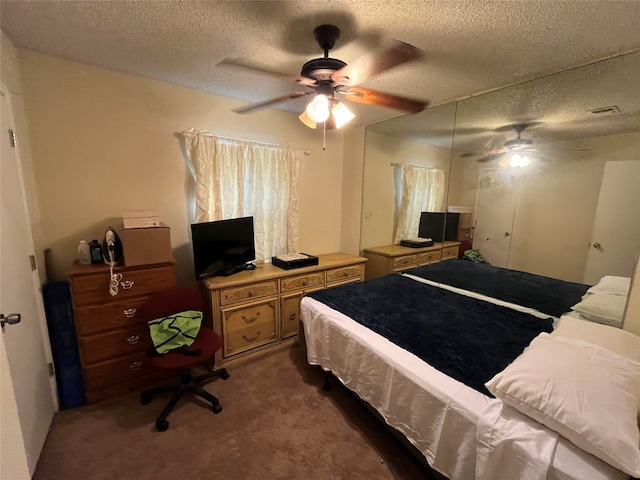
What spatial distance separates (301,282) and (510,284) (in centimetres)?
193

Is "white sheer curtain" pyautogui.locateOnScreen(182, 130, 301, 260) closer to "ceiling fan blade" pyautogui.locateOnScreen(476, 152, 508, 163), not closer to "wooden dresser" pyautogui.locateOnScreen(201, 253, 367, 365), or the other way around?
"wooden dresser" pyautogui.locateOnScreen(201, 253, 367, 365)

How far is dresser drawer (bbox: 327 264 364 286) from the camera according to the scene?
9.95 feet

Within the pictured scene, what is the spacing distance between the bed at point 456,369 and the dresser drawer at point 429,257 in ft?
2.89

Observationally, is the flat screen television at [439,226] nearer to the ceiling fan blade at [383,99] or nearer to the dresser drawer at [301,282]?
the dresser drawer at [301,282]

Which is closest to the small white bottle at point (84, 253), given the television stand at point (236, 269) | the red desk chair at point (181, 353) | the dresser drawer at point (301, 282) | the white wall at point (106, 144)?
the white wall at point (106, 144)

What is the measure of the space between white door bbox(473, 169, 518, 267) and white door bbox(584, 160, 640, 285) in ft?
1.91

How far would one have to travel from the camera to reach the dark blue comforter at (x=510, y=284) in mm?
1975

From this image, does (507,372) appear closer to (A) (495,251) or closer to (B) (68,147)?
(A) (495,251)

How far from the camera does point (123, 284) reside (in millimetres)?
1930

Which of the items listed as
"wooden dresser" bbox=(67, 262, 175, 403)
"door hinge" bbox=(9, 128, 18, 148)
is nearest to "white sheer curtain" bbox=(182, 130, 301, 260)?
"wooden dresser" bbox=(67, 262, 175, 403)

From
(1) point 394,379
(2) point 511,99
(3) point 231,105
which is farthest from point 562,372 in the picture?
(3) point 231,105

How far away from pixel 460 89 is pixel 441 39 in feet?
3.05

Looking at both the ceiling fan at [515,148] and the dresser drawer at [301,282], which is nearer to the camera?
the ceiling fan at [515,148]

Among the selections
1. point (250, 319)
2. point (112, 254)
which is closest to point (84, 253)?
point (112, 254)
